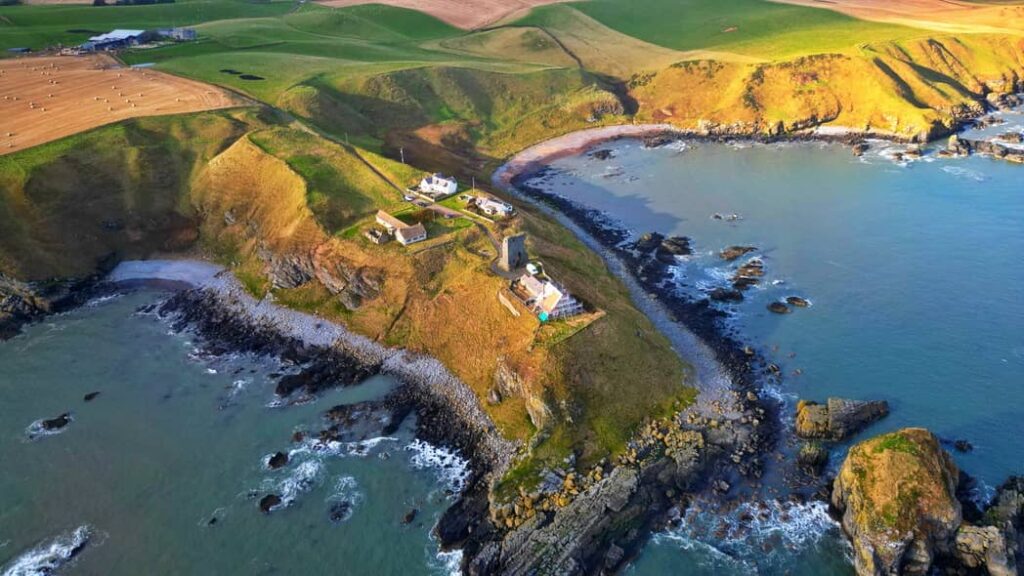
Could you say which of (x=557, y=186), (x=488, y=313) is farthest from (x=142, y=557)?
(x=557, y=186)

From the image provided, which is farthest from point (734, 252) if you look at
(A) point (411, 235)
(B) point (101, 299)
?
(B) point (101, 299)

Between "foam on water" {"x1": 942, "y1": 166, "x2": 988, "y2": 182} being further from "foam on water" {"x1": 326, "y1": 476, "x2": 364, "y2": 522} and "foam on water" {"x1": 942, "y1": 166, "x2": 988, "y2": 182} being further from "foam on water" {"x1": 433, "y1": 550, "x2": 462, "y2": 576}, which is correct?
"foam on water" {"x1": 326, "y1": 476, "x2": 364, "y2": 522}

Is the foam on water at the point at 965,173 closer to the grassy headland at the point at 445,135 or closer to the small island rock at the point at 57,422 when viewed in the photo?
the grassy headland at the point at 445,135

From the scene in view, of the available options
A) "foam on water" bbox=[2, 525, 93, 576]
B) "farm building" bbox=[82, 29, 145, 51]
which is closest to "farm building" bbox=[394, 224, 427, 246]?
"foam on water" bbox=[2, 525, 93, 576]

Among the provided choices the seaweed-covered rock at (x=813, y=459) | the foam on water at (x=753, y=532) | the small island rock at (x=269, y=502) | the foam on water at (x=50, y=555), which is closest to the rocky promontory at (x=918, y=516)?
the foam on water at (x=753, y=532)

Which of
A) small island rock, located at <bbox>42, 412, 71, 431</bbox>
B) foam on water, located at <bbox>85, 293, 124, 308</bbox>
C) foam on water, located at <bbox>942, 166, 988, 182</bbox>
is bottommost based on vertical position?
small island rock, located at <bbox>42, 412, 71, 431</bbox>

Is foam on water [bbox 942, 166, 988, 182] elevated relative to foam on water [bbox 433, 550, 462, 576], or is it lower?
elevated

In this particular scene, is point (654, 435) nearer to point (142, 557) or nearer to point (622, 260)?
point (622, 260)

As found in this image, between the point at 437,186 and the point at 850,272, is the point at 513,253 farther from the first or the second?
the point at 850,272
